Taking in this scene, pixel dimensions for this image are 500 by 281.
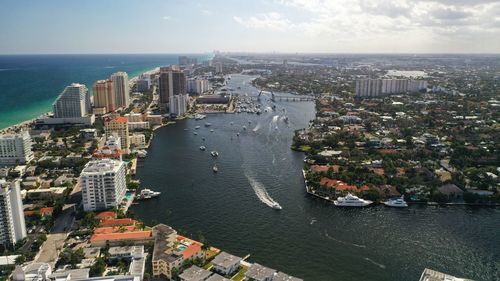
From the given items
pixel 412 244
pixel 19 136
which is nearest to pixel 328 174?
pixel 412 244

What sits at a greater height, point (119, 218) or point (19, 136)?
point (19, 136)

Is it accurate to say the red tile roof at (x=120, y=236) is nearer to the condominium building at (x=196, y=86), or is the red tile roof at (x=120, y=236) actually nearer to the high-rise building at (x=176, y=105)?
the high-rise building at (x=176, y=105)

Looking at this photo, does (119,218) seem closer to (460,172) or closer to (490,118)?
(460,172)

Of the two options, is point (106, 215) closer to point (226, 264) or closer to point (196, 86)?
point (226, 264)

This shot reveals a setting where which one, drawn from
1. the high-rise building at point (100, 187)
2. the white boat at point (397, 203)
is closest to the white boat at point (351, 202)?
the white boat at point (397, 203)

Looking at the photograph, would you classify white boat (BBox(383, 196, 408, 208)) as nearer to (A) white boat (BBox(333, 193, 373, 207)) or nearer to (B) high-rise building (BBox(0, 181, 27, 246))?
(A) white boat (BBox(333, 193, 373, 207))

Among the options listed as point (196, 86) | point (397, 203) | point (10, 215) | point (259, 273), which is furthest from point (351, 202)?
point (196, 86)
